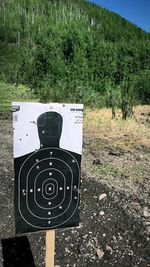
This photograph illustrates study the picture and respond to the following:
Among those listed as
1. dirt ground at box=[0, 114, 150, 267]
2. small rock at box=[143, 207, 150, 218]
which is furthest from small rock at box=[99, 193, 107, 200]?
small rock at box=[143, 207, 150, 218]

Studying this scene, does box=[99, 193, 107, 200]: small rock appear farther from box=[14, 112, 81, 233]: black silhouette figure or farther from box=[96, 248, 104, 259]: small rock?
box=[14, 112, 81, 233]: black silhouette figure

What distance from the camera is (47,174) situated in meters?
2.96

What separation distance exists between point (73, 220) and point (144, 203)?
2.15 meters

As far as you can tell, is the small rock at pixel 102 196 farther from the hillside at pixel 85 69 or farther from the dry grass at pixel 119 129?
the hillside at pixel 85 69

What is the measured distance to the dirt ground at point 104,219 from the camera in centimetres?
393

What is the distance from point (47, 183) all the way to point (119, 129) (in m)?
6.27

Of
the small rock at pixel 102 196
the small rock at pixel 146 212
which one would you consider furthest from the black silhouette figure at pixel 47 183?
the small rock at pixel 102 196

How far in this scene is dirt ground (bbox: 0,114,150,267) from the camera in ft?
12.9

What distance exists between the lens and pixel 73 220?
3.10 metres

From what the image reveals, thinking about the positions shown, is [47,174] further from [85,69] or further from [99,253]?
[85,69]

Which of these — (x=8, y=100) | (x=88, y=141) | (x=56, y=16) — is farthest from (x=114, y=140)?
(x=56, y=16)

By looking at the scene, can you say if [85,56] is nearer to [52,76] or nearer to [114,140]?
[52,76]

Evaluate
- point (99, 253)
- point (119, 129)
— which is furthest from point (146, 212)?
point (119, 129)

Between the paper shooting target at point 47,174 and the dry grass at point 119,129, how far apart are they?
4719mm
